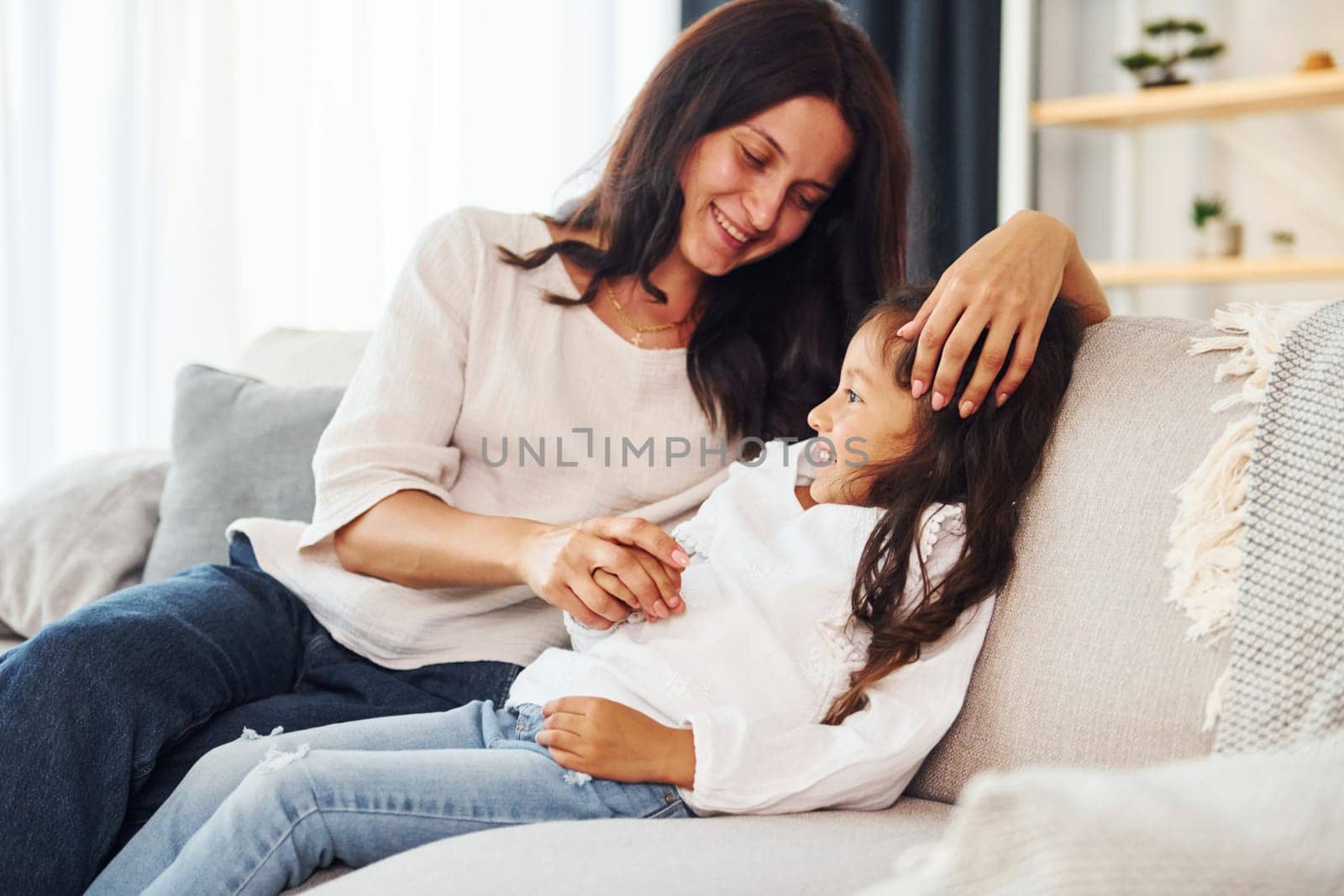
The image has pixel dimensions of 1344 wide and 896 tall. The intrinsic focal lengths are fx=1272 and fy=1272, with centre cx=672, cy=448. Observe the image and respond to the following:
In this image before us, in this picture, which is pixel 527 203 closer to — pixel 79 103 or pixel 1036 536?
pixel 79 103

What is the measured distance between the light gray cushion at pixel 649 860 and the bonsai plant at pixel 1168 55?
244 cm

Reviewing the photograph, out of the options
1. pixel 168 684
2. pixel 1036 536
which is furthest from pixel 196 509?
pixel 1036 536

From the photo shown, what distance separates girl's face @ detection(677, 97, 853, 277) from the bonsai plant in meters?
1.74

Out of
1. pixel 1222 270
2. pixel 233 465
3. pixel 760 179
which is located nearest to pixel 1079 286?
pixel 760 179

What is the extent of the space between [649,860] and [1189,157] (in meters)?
2.76

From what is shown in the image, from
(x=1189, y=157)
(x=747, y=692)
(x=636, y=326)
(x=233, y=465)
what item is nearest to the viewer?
(x=747, y=692)

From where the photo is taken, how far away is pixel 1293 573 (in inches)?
37.5

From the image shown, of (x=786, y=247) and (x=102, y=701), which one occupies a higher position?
(x=786, y=247)

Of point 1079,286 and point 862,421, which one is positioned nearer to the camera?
point 862,421

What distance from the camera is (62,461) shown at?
270 cm

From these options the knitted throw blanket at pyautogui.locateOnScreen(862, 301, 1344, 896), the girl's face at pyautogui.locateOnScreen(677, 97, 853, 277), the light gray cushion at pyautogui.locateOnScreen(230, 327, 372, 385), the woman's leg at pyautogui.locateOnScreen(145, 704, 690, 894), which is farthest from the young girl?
the light gray cushion at pyautogui.locateOnScreen(230, 327, 372, 385)

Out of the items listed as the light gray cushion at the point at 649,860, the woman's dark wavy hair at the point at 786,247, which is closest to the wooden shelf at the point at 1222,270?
the woman's dark wavy hair at the point at 786,247

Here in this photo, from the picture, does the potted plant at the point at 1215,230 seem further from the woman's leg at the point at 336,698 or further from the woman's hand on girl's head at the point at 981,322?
the woman's leg at the point at 336,698

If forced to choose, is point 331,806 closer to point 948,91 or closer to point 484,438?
point 484,438
